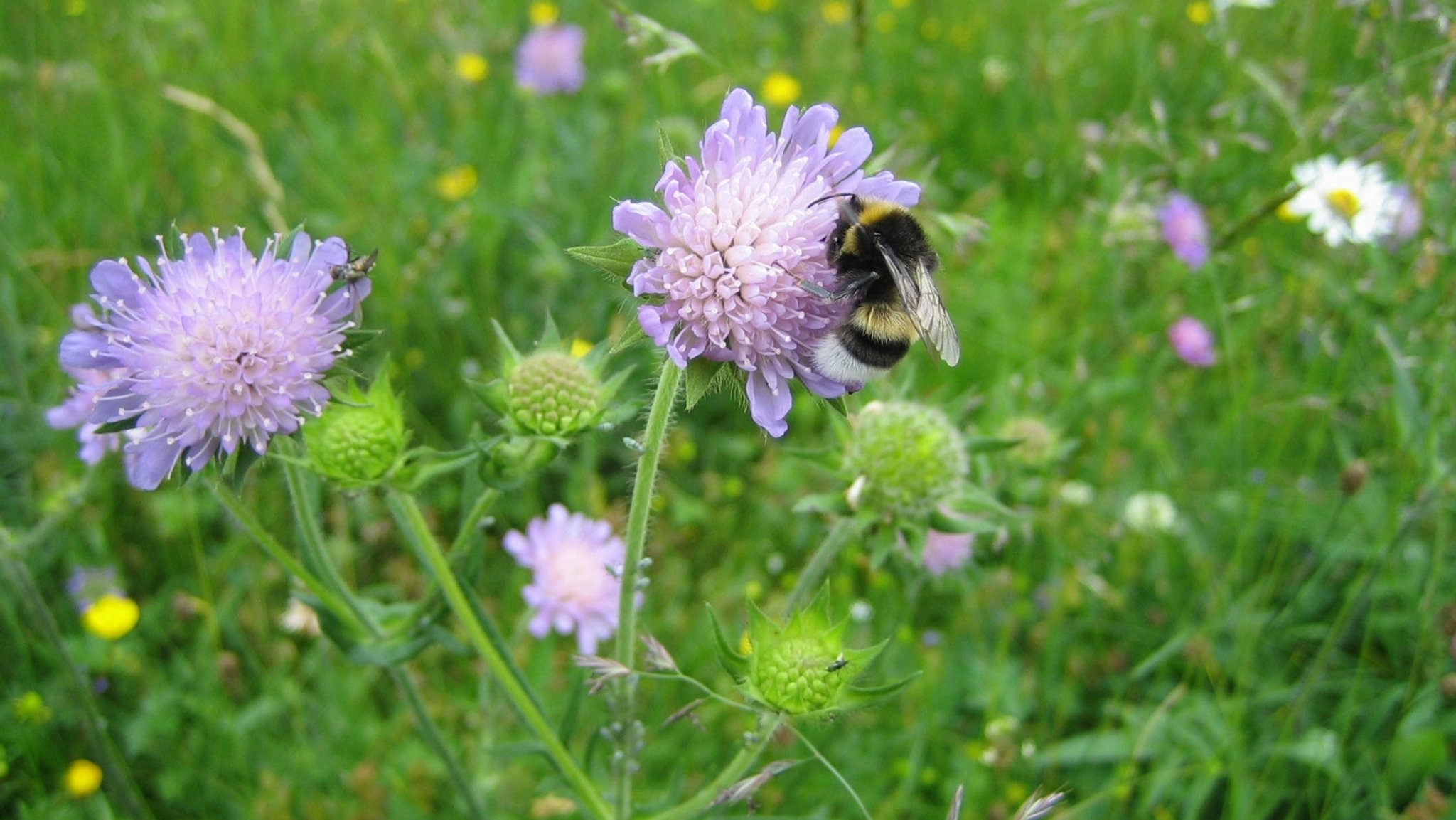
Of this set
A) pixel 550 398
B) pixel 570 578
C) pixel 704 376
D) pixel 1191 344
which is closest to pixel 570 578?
pixel 570 578

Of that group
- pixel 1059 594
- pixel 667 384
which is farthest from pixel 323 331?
pixel 1059 594

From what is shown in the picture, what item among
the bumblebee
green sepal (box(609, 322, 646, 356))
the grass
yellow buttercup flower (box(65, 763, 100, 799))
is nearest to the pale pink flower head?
the grass

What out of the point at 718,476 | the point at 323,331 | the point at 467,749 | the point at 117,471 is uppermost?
the point at 323,331

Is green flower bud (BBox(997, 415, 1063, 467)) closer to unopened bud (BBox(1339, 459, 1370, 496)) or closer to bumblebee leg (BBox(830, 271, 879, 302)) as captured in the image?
unopened bud (BBox(1339, 459, 1370, 496))

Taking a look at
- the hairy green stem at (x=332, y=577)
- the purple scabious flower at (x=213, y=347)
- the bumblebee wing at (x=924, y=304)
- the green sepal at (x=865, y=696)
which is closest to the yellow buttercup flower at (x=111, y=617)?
the hairy green stem at (x=332, y=577)

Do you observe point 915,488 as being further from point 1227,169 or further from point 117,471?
point 1227,169

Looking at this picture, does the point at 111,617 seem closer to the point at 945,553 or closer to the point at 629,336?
the point at 629,336
